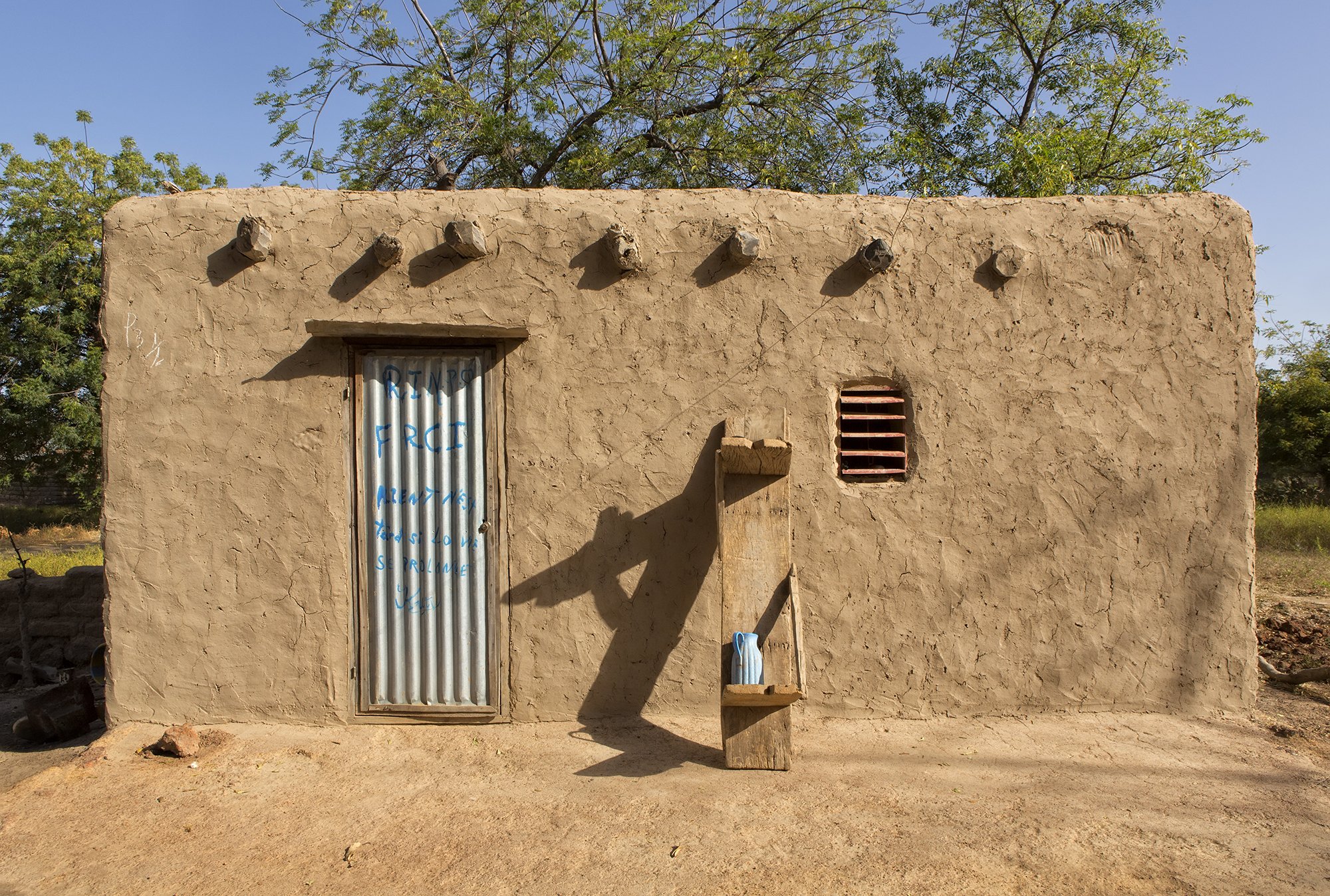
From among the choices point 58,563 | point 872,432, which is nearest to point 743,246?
point 872,432

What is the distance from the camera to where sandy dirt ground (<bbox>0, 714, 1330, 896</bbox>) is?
2881 mm

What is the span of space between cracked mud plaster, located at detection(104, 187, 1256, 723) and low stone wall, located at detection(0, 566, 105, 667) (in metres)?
2.23

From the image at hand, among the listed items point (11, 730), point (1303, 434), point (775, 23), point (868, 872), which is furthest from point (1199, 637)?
point (1303, 434)

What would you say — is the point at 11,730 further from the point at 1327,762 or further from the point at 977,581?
the point at 1327,762

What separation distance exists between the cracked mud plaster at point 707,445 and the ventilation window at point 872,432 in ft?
0.26

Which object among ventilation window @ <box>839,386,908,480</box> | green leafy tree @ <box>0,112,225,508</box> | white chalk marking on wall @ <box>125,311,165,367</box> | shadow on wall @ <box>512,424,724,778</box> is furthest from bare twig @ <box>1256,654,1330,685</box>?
green leafy tree @ <box>0,112,225,508</box>

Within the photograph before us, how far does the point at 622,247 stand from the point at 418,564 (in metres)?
1.87

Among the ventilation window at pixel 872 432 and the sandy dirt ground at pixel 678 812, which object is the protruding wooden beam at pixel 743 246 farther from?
the sandy dirt ground at pixel 678 812

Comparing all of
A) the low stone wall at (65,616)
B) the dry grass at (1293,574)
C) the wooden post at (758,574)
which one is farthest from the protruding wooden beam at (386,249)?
the dry grass at (1293,574)

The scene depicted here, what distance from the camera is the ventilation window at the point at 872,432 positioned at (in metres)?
4.21

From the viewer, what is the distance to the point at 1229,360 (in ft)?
14.1

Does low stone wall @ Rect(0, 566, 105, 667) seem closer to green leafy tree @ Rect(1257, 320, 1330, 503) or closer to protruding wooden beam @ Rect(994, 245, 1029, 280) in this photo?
protruding wooden beam @ Rect(994, 245, 1029, 280)

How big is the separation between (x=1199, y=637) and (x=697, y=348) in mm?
2987

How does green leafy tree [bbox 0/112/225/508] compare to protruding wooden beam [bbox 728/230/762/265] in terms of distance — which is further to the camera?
green leafy tree [bbox 0/112/225/508]
